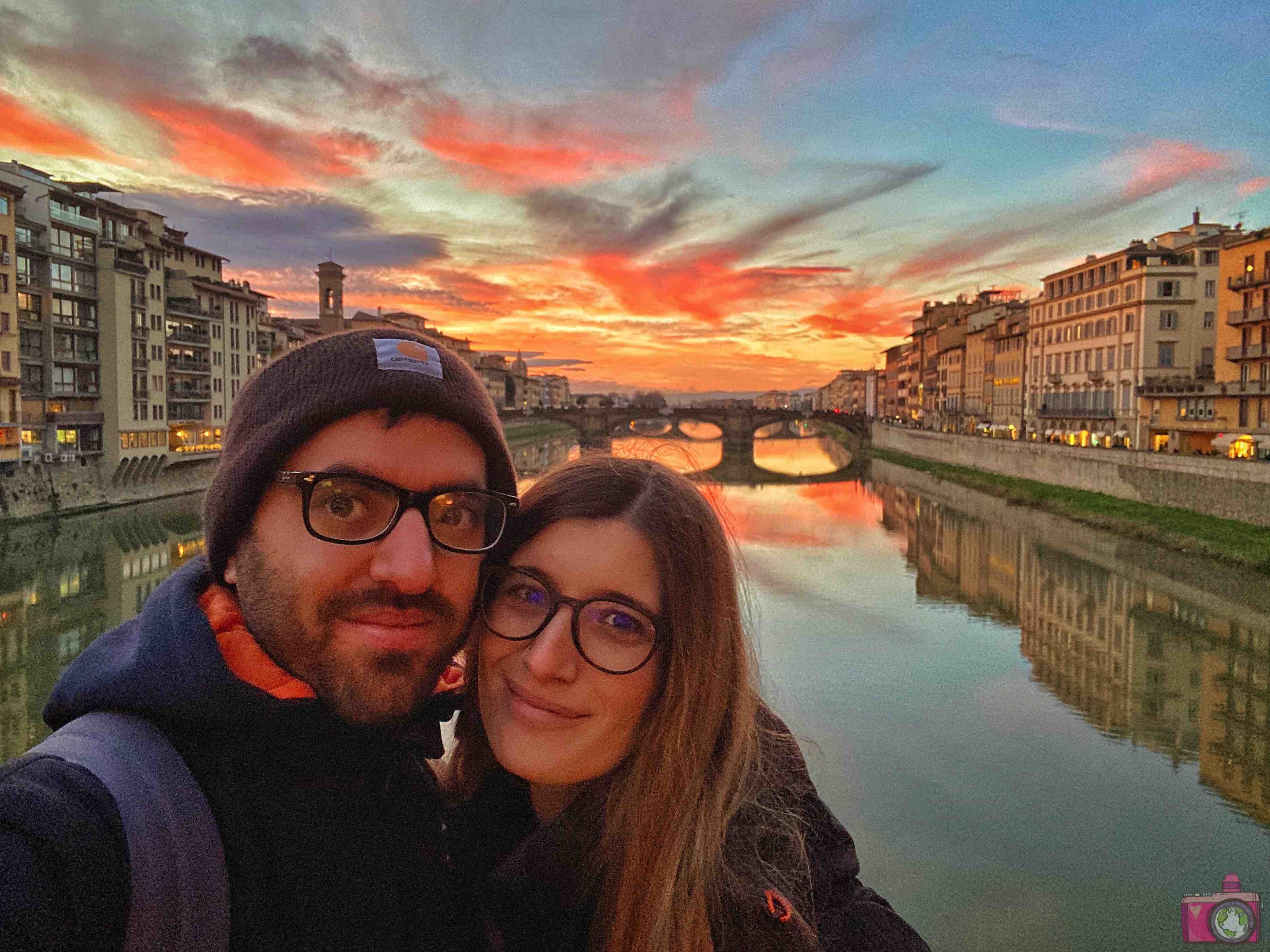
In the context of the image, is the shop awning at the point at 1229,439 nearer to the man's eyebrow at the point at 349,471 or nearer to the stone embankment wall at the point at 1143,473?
the stone embankment wall at the point at 1143,473

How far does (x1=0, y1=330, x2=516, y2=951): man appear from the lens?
1.04 m

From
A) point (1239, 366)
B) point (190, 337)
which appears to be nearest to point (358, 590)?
point (1239, 366)

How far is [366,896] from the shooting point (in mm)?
1162

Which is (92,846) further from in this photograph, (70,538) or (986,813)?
(70,538)

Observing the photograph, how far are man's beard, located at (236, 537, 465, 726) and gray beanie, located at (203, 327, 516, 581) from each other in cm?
9

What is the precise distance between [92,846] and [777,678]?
1132 centimetres

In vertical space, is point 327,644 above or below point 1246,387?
below

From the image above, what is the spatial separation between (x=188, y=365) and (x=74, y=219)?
704 centimetres

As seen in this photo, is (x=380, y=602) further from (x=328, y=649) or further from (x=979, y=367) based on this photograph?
(x=979, y=367)

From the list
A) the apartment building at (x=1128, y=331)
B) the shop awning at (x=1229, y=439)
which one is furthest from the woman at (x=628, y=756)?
the apartment building at (x=1128, y=331)

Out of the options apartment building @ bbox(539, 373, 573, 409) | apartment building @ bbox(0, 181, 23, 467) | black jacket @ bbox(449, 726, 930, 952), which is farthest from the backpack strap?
apartment building @ bbox(539, 373, 573, 409)

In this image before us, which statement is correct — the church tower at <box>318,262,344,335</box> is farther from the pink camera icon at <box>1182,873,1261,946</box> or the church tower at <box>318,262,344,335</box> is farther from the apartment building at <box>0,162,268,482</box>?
the pink camera icon at <box>1182,873,1261,946</box>

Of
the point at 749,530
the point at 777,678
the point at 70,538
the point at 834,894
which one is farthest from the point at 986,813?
the point at 70,538

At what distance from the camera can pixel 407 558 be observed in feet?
4.29
